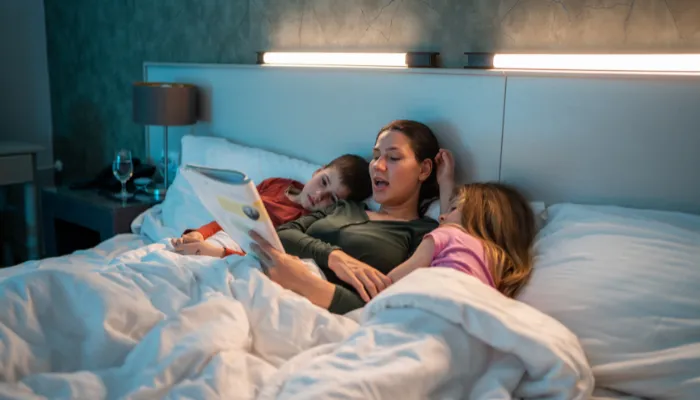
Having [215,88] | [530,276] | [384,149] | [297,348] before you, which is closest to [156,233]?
[215,88]

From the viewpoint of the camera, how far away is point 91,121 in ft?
12.4

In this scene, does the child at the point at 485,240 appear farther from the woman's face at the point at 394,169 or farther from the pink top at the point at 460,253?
the woman's face at the point at 394,169

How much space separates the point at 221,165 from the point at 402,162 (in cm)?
97

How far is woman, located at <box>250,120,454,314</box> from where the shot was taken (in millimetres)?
1637

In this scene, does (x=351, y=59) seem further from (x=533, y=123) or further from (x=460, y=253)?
(x=460, y=253)

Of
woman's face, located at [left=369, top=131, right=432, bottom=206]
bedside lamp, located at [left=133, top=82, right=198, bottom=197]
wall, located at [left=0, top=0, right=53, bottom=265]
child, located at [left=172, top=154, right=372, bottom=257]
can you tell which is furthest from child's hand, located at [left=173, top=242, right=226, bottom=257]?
wall, located at [left=0, top=0, right=53, bottom=265]

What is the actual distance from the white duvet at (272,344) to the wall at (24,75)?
2.72m

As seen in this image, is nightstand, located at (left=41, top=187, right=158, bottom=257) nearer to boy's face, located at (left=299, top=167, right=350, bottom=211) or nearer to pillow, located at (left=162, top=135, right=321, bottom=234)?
pillow, located at (left=162, top=135, right=321, bottom=234)

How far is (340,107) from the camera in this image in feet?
7.71

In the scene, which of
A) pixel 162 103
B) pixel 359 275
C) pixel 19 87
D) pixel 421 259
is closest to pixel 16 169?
pixel 19 87

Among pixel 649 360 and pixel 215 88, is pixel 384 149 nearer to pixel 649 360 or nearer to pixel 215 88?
pixel 649 360

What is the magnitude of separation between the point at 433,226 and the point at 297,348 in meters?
0.64

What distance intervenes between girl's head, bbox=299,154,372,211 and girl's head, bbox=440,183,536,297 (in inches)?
15.7

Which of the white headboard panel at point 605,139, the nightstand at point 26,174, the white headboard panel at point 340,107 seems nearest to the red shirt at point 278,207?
the white headboard panel at point 340,107
